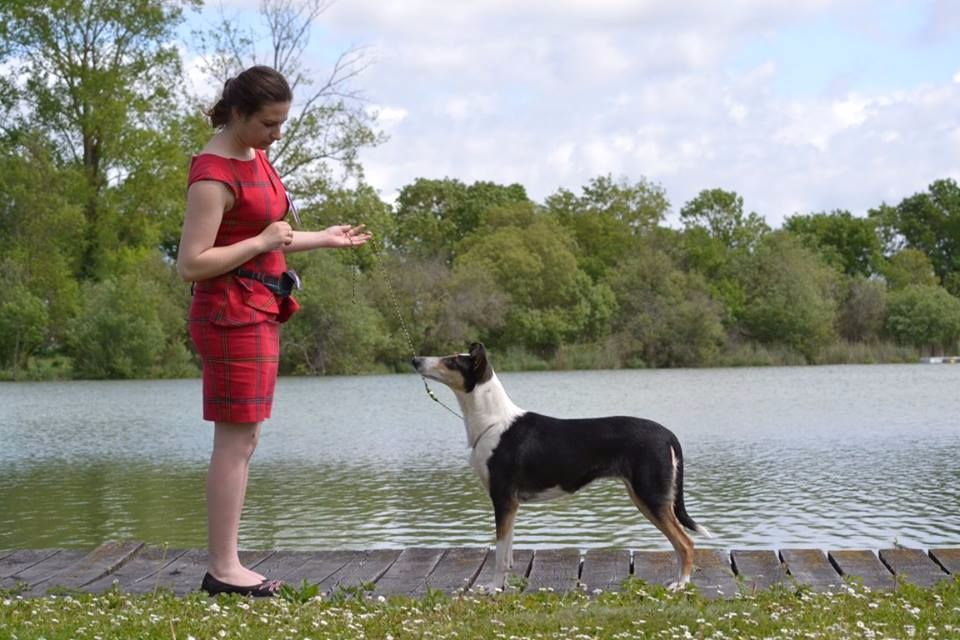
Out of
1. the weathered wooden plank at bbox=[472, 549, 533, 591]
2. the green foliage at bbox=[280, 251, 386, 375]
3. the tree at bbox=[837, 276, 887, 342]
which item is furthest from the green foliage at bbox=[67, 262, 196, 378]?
the weathered wooden plank at bbox=[472, 549, 533, 591]

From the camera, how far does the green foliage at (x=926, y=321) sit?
58250 mm

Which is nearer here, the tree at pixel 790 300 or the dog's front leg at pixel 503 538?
the dog's front leg at pixel 503 538

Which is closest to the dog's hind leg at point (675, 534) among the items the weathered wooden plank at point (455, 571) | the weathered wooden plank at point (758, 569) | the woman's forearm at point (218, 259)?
the weathered wooden plank at point (758, 569)

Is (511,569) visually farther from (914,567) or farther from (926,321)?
(926,321)

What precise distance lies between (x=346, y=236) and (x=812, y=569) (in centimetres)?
300

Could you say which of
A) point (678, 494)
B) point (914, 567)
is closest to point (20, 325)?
point (678, 494)

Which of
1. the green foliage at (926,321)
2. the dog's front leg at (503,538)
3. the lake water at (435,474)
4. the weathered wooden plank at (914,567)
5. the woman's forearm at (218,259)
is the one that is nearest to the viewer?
the woman's forearm at (218,259)

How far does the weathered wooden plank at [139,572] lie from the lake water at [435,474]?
2.91 meters

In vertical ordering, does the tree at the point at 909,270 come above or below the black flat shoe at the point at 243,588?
above

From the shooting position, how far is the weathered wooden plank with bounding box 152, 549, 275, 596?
635 cm

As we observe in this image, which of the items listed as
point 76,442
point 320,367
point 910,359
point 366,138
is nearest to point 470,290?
point 320,367

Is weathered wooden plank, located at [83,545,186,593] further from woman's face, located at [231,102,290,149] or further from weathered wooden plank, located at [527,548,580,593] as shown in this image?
woman's face, located at [231,102,290,149]

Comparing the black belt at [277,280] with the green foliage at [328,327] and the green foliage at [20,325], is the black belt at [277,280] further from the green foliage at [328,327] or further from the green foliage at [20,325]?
the green foliage at [20,325]

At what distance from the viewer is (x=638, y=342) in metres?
55.9
